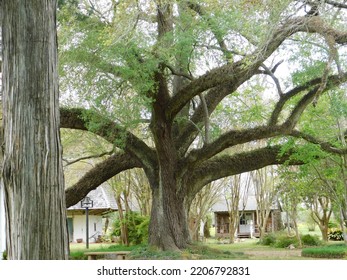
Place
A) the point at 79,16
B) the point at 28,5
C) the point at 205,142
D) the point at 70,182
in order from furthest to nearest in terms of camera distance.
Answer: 1. the point at 70,182
2. the point at 205,142
3. the point at 79,16
4. the point at 28,5

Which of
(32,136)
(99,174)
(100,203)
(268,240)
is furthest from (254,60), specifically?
(100,203)

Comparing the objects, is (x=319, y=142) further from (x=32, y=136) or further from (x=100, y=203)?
(x=100, y=203)

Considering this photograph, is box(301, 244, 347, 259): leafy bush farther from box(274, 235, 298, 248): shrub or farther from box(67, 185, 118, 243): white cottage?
box(67, 185, 118, 243): white cottage

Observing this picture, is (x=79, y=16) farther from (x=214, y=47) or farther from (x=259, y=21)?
(x=259, y=21)

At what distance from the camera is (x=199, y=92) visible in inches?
539

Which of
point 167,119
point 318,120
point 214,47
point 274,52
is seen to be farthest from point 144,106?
point 318,120

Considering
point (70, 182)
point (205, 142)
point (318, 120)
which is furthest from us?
point (70, 182)

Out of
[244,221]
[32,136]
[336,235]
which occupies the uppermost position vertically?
[32,136]

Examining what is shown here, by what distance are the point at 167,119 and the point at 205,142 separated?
127cm

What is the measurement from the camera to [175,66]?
1379cm

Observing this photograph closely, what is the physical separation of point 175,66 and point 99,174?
5.03 metres

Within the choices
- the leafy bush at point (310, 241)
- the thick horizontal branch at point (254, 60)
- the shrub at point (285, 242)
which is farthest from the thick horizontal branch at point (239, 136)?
the leafy bush at point (310, 241)

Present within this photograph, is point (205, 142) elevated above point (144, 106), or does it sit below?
below

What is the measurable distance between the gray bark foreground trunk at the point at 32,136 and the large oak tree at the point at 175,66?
6.26m
